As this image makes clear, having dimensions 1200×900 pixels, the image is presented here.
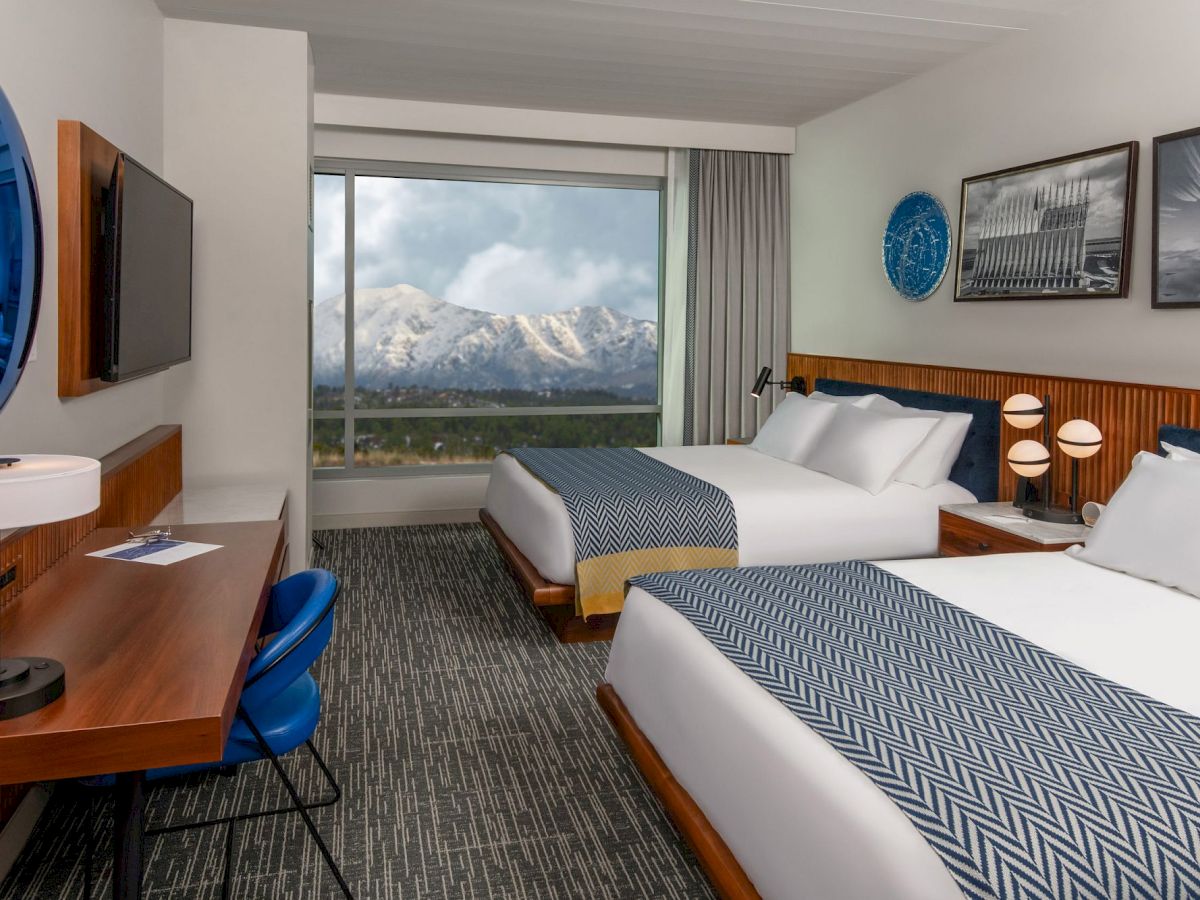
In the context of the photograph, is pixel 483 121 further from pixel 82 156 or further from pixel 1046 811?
pixel 1046 811

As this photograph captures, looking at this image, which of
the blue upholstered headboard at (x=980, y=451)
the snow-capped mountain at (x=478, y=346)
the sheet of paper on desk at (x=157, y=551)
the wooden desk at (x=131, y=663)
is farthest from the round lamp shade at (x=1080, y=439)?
the snow-capped mountain at (x=478, y=346)

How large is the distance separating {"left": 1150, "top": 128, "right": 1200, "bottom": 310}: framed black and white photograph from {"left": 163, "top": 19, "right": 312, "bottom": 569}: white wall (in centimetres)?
358

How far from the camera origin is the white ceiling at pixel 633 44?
407cm

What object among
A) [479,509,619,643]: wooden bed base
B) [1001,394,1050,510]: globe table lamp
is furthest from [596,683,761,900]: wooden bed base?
[1001,394,1050,510]: globe table lamp

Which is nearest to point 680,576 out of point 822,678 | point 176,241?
point 822,678

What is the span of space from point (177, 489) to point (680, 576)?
260 centimetres

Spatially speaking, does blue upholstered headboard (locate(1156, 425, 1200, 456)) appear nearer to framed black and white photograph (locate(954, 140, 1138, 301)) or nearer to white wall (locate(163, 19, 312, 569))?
framed black and white photograph (locate(954, 140, 1138, 301))

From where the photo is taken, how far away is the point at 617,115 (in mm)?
6176

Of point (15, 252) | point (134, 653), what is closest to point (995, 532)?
point (134, 653)

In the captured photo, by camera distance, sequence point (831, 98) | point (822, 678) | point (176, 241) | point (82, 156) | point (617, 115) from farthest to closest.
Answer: point (617, 115) → point (831, 98) → point (176, 241) → point (82, 156) → point (822, 678)

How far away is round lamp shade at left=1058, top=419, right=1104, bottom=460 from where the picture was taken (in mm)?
3568

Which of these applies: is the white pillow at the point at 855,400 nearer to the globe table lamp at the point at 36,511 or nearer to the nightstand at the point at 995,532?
the nightstand at the point at 995,532

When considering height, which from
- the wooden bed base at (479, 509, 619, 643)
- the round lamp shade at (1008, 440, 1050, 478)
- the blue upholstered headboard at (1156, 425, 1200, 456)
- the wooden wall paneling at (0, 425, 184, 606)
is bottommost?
the wooden bed base at (479, 509, 619, 643)

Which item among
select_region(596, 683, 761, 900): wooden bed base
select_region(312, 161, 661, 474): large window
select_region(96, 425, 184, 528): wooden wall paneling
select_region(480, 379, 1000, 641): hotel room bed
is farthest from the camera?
select_region(312, 161, 661, 474): large window
